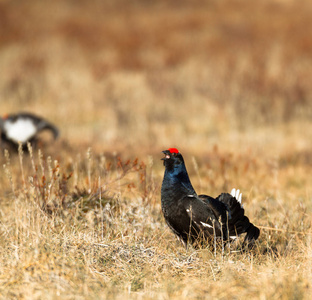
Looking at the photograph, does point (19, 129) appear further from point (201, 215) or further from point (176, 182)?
point (201, 215)

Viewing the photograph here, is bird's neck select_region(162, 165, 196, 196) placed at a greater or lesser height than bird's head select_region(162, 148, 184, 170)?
lesser

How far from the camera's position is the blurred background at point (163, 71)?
1220 cm

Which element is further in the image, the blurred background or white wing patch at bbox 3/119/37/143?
the blurred background

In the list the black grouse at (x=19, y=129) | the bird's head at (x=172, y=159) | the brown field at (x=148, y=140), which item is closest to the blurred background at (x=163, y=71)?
the brown field at (x=148, y=140)

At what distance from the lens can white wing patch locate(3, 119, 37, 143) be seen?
28.6ft

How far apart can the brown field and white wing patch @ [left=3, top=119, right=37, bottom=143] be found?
84cm

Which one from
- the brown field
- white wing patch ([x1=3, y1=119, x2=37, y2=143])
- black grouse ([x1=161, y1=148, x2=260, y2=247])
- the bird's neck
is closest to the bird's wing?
black grouse ([x1=161, y1=148, x2=260, y2=247])

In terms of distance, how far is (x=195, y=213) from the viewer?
3.87 m

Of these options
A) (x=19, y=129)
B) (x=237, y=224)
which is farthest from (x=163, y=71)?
(x=237, y=224)

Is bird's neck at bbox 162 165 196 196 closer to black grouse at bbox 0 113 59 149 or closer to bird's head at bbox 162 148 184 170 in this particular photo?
bird's head at bbox 162 148 184 170

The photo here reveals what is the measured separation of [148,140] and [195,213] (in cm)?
718

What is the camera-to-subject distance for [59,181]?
4.58 metres

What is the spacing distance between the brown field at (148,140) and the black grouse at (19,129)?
80cm

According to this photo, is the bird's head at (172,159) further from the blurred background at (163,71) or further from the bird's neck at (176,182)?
the blurred background at (163,71)
